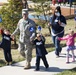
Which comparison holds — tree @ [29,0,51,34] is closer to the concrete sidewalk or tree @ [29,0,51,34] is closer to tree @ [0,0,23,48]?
tree @ [0,0,23,48]

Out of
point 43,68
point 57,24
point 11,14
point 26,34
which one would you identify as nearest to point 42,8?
point 11,14

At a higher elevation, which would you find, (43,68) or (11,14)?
(11,14)

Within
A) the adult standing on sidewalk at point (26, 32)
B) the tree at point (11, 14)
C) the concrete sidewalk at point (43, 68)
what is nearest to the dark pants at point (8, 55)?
the concrete sidewalk at point (43, 68)

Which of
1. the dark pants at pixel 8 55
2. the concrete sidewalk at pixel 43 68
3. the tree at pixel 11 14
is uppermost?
the tree at pixel 11 14

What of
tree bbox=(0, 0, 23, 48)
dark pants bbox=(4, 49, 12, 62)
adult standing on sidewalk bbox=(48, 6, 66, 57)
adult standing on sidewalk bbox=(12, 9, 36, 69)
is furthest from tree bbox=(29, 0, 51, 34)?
adult standing on sidewalk bbox=(12, 9, 36, 69)

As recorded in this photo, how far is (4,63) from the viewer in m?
10.4

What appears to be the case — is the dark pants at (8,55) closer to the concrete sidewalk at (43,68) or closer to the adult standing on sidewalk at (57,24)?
the concrete sidewalk at (43,68)

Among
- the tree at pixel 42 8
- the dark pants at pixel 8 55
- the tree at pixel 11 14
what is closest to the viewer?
the dark pants at pixel 8 55

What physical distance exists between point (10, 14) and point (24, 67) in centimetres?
442

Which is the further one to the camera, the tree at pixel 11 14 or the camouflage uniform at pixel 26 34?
the tree at pixel 11 14

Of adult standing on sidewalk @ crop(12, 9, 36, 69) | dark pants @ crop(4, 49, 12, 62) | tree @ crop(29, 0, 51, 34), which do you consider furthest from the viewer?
tree @ crop(29, 0, 51, 34)

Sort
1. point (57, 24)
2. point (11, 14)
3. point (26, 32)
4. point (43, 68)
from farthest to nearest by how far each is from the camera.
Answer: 1. point (11, 14)
2. point (57, 24)
3. point (43, 68)
4. point (26, 32)

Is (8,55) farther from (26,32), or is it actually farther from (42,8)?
(42,8)

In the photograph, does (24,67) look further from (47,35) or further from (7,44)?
(47,35)
